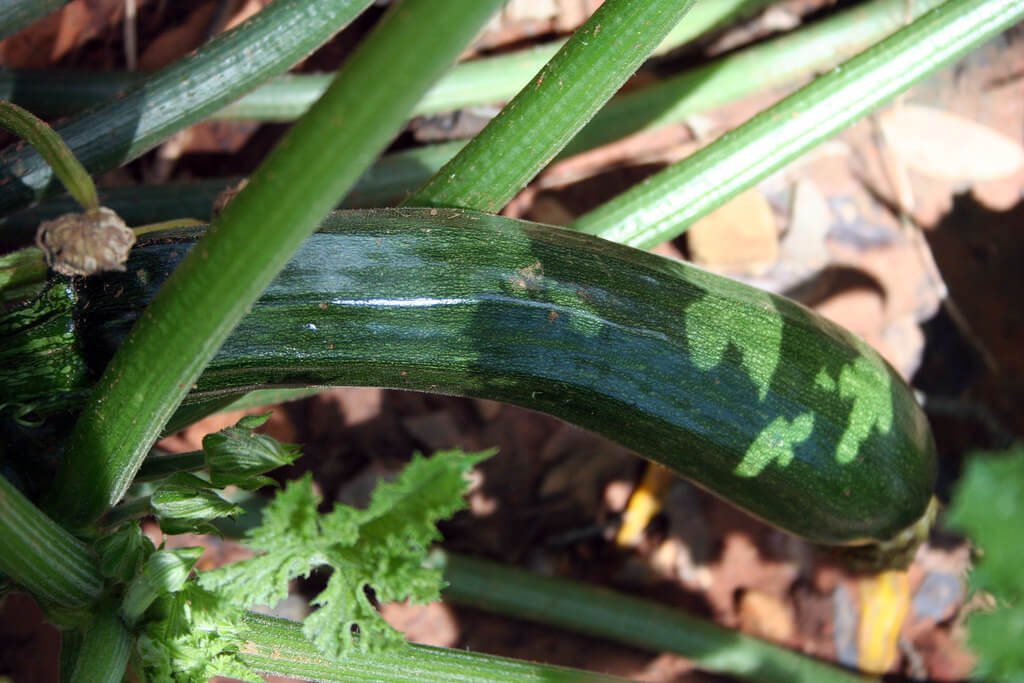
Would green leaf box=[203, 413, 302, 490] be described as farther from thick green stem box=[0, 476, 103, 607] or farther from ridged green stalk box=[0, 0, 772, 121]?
ridged green stalk box=[0, 0, 772, 121]

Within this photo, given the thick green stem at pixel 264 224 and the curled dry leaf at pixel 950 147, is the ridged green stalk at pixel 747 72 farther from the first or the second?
the thick green stem at pixel 264 224

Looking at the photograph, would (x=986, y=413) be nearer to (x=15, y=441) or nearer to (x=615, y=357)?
(x=615, y=357)

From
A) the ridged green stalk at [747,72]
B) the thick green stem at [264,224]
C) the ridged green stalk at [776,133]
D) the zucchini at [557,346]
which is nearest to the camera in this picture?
the thick green stem at [264,224]

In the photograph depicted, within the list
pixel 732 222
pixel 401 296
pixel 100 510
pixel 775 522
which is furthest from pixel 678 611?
pixel 100 510

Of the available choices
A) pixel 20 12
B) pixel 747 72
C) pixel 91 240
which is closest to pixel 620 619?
pixel 747 72

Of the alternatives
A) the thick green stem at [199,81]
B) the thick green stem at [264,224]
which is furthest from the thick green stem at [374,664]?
the thick green stem at [199,81]

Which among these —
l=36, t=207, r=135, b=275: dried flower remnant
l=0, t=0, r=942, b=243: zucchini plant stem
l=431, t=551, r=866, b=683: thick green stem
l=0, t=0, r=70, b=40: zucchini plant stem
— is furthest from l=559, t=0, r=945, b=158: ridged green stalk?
l=36, t=207, r=135, b=275: dried flower remnant

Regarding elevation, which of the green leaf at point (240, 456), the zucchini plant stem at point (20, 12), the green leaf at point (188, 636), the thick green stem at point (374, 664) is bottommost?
the thick green stem at point (374, 664)
